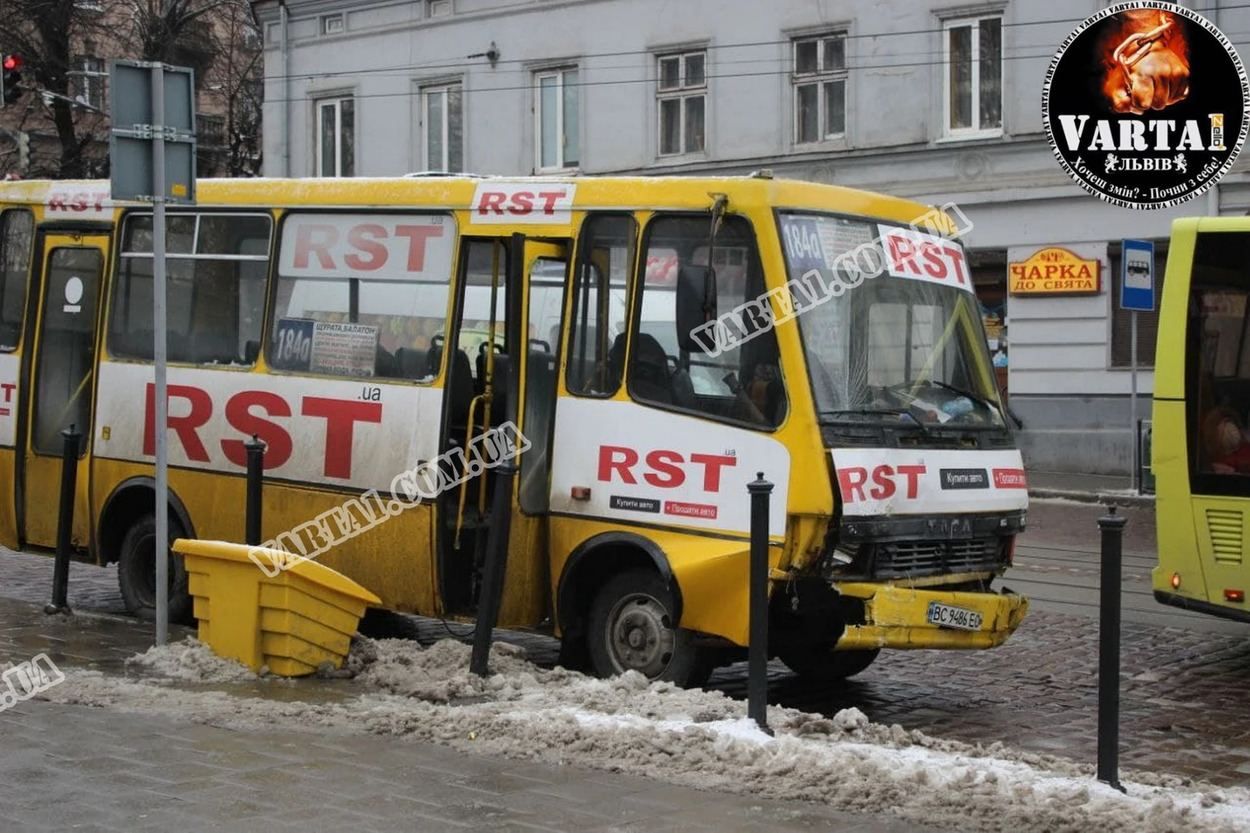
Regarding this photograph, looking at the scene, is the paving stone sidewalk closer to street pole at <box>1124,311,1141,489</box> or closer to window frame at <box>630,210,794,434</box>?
window frame at <box>630,210,794,434</box>

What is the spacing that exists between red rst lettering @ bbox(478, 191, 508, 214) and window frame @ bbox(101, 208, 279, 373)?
1.85 meters

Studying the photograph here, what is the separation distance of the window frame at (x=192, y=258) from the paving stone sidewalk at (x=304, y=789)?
3771 millimetres

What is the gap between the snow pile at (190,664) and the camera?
9.55 metres

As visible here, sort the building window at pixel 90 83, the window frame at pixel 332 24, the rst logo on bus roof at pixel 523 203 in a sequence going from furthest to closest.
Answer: the building window at pixel 90 83, the window frame at pixel 332 24, the rst logo on bus roof at pixel 523 203

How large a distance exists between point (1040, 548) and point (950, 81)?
37.4 feet

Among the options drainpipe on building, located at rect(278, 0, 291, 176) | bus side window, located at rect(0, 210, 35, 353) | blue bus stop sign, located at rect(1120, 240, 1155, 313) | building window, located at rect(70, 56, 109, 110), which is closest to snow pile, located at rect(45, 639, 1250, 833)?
bus side window, located at rect(0, 210, 35, 353)

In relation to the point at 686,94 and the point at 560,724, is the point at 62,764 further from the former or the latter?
the point at 686,94

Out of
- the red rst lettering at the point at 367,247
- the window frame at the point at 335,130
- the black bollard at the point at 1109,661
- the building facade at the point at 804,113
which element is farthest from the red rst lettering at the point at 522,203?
the window frame at the point at 335,130

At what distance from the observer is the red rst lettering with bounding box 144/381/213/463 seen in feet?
38.6

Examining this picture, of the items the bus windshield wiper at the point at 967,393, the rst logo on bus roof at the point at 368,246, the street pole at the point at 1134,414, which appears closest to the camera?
the bus windshield wiper at the point at 967,393

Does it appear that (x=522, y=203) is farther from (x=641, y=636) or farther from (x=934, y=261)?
(x=641, y=636)

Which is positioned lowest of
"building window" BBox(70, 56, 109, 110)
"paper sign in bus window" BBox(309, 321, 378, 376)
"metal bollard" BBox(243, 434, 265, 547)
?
"metal bollard" BBox(243, 434, 265, 547)

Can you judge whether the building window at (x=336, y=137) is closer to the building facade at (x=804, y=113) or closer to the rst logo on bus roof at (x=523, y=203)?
the building facade at (x=804, y=113)

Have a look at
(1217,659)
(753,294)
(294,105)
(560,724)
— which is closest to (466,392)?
(753,294)
